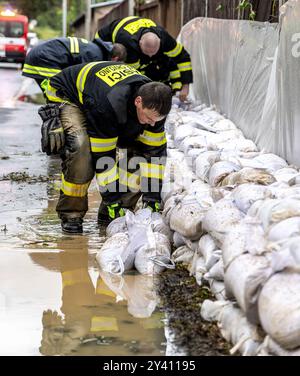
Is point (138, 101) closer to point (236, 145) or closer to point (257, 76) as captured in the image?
point (236, 145)

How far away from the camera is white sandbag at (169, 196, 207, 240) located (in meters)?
4.65

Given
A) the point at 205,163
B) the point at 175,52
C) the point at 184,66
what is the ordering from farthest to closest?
the point at 184,66, the point at 175,52, the point at 205,163

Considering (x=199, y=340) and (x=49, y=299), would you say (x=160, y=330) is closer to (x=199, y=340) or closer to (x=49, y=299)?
(x=199, y=340)

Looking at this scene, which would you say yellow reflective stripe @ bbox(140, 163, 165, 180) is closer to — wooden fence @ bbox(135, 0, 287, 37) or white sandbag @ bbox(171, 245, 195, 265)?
white sandbag @ bbox(171, 245, 195, 265)

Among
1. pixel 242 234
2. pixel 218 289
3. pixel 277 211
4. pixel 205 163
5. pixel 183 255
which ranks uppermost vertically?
pixel 277 211

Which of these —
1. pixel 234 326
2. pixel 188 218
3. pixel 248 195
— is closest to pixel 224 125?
pixel 188 218

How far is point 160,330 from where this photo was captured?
3.77 meters

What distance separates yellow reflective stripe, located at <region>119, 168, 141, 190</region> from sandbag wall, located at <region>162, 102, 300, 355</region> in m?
0.21

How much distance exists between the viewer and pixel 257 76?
7.07m

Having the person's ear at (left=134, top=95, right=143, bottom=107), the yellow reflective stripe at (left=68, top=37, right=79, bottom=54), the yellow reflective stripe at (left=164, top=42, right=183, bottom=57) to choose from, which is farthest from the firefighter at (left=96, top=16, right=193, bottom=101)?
the person's ear at (left=134, top=95, right=143, bottom=107)

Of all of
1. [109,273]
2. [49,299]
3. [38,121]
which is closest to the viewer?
[49,299]

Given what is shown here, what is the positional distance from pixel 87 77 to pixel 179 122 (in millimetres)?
2736

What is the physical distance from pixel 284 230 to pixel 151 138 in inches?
83.0
